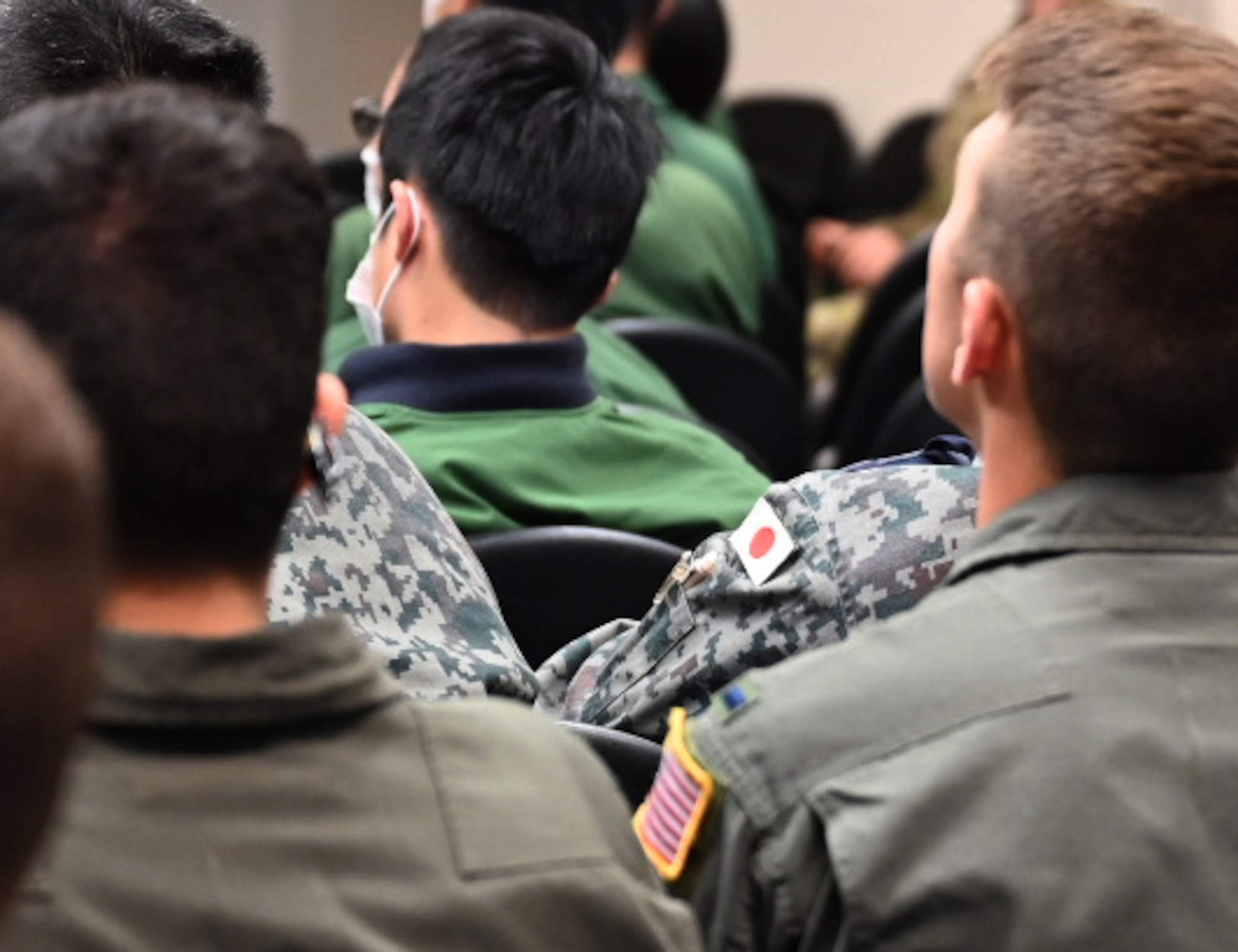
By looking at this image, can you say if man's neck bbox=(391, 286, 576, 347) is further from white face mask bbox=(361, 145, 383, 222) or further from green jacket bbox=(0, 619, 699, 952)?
green jacket bbox=(0, 619, 699, 952)

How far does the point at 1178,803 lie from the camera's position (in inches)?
54.2

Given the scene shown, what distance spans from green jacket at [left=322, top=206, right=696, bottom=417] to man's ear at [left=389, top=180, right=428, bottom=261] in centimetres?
26

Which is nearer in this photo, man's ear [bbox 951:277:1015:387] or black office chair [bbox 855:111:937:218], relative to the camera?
man's ear [bbox 951:277:1015:387]

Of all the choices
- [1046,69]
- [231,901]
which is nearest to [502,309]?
[1046,69]

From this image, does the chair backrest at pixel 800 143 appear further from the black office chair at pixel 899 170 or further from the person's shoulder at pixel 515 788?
the person's shoulder at pixel 515 788

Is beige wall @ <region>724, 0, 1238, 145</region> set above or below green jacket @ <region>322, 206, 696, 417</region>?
below

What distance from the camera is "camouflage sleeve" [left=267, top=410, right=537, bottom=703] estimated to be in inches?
71.5

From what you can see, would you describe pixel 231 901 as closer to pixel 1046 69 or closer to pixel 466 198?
pixel 1046 69

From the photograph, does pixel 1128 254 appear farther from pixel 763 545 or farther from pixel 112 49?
pixel 112 49

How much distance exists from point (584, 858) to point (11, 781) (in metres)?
0.47

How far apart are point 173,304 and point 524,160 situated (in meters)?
1.50

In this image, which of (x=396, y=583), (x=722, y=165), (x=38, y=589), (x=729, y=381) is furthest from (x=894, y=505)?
(x=722, y=165)

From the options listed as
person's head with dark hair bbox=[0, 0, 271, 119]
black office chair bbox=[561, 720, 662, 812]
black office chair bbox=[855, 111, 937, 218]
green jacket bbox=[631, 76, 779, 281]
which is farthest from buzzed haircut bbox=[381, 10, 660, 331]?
black office chair bbox=[855, 111, 937, 218]

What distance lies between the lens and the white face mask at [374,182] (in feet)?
9.12
